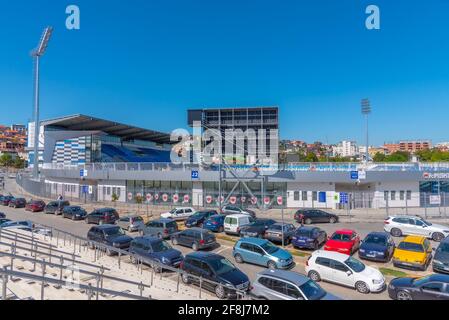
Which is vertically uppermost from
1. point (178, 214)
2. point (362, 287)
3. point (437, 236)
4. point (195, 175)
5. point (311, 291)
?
point (195, 175)

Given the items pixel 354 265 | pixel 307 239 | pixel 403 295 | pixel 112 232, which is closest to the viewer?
pixel 403 295

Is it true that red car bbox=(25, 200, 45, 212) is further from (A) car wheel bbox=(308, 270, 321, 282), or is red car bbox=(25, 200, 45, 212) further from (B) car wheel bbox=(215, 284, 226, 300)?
(A) car wheel bbox=(308, 270, 321, 282)

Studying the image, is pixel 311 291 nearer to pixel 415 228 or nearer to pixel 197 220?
pixel 415 228

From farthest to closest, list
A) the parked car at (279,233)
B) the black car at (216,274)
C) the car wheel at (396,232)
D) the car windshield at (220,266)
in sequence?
the car wheel at (396,232)
the parked car at (279,233)
the car windshield at (220,266)
the black car at (216,274)

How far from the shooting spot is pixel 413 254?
15.9 metres

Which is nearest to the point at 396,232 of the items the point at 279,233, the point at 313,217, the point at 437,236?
the point at 437,236

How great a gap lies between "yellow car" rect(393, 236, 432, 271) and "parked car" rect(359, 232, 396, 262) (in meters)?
0.71

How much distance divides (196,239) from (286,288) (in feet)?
31.9

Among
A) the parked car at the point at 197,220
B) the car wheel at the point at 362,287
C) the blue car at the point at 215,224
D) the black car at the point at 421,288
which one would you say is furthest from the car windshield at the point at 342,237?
the parked car at the point at 197,220

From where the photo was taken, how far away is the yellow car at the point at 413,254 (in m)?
15.5

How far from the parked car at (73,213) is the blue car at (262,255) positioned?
20255 mm

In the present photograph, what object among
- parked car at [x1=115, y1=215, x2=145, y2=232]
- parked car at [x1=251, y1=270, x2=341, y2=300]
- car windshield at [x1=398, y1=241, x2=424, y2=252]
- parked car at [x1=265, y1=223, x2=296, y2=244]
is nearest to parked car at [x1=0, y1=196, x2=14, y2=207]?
parked car at [x1=115, y1=215, x2=145, y2=232]

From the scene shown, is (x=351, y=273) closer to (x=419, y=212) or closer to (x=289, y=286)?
(x=289, y=286)

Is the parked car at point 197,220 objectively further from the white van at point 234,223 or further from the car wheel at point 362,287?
the car wheel at point 362,287
